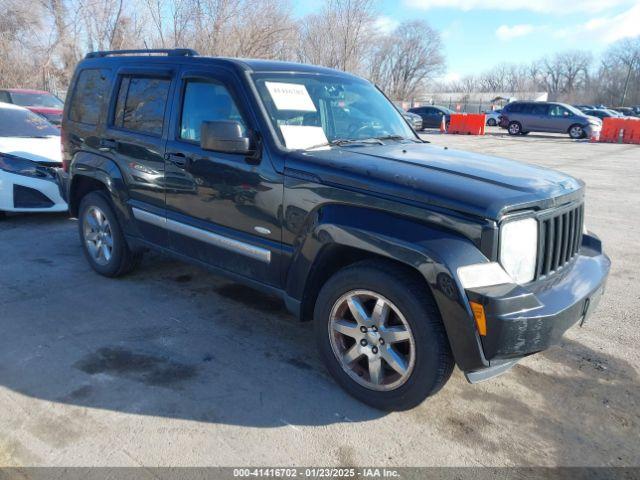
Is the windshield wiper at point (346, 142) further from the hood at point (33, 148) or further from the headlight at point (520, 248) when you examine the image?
the hood at point (33, 148)

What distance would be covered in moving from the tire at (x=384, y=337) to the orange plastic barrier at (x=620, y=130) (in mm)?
25588

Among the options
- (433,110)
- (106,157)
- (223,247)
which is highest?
(433,110)

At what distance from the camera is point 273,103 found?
344 centimetres

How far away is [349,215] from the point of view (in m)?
2.88

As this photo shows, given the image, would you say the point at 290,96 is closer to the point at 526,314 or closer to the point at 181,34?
the point at 526,314

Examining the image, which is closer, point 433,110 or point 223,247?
point 223,247

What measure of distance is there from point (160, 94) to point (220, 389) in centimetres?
241

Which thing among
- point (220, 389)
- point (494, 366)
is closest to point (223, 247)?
point (220, 389)

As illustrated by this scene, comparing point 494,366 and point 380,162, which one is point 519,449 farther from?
point 380,162

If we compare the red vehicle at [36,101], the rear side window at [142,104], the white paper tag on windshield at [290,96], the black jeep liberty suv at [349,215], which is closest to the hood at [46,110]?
the red vehicle at [36,101]

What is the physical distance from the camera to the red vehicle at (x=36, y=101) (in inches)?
532

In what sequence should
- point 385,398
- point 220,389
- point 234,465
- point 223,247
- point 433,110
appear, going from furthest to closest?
point 433,110 < point 223,247 < point 220,389 < point 385,398 < point 234,465

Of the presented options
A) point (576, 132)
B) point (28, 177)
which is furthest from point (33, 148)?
point (576, 132)

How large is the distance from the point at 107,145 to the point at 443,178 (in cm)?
315
